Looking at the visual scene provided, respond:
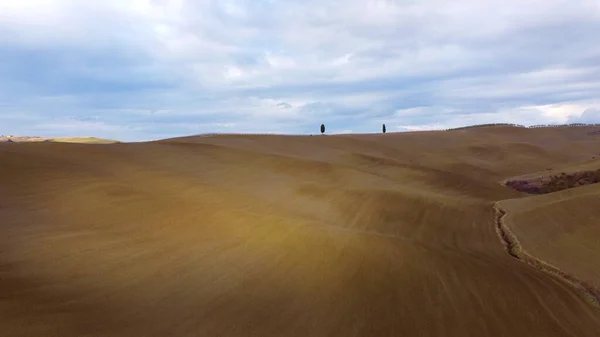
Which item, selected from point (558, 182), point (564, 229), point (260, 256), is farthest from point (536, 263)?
point (558, 182)

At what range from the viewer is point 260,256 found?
7.07m

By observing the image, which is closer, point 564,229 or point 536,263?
point 536,263

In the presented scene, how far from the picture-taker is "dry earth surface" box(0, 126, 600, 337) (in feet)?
16.5

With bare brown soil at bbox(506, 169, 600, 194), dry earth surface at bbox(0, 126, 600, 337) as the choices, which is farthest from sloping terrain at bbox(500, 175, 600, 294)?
bare brown soil at bbox(506, 169, 600, 194)

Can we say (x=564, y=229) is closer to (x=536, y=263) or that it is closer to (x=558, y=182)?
(x=536, y=263)

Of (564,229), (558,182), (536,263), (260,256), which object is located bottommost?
(536,263)

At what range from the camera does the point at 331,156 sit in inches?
1026

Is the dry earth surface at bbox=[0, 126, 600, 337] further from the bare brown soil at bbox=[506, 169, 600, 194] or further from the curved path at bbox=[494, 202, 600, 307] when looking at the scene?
the bare brown soil at bbox=[506, 169, 600, 194]

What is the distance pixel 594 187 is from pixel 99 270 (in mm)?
14012

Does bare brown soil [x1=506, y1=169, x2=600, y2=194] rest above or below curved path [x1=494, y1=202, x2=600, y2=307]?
above

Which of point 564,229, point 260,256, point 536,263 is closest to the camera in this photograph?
point 260,256

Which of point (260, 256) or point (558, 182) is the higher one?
point (260, 256)

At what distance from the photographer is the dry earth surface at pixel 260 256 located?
502 centimetres

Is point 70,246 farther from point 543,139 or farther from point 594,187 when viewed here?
point 543,139
